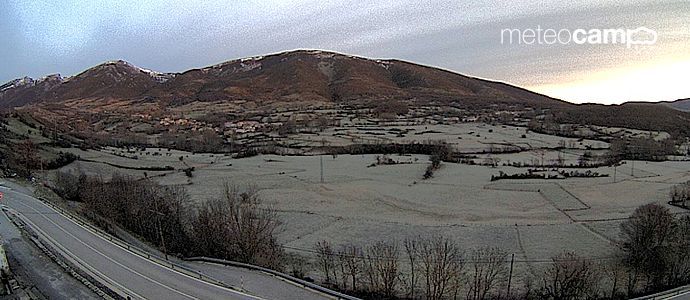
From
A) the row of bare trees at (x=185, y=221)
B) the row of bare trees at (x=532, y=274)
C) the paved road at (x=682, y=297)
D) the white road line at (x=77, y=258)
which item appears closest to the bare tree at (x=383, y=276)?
the row of bare trees at (x=532, y=274)

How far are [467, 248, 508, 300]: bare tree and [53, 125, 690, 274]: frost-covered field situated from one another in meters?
2.37

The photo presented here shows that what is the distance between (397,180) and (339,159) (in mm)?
17695

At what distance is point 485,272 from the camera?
1117 inches

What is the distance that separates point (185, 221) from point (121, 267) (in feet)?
37.6

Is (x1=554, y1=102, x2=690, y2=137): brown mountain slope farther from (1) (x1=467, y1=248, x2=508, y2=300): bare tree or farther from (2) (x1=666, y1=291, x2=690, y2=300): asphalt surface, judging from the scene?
(2) (x1=666, y1=291, x2=690, y2=300): asphalt surface

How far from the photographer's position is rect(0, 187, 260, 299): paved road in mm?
21031

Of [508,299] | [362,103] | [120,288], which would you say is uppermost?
[362,103]

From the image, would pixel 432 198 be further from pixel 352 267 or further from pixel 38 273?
pixel 38 273

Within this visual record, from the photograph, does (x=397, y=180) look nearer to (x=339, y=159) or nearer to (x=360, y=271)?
(x=339, y=159)

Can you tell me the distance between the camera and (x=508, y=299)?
24.7 meters

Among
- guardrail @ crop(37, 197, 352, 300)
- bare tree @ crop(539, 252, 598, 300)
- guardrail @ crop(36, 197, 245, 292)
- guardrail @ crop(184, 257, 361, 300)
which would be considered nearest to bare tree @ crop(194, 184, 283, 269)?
guardrail @ crop(184, 257, 361, 300)

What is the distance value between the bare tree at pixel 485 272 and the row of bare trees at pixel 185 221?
34.8 ft

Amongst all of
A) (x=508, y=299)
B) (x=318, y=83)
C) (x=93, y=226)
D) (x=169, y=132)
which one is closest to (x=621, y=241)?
(x=508, y=299)

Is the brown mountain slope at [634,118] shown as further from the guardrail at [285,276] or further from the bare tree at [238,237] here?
the guardrail at [285,276]
